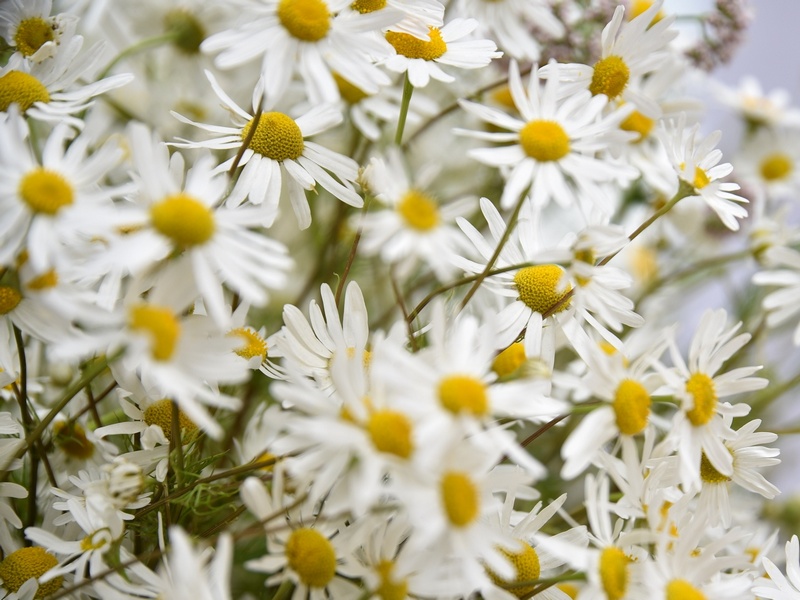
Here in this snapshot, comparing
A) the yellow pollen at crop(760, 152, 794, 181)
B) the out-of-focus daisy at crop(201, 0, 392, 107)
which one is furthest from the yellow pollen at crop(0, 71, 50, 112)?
the yellow pollen at crop(760, 152, 794, 181)

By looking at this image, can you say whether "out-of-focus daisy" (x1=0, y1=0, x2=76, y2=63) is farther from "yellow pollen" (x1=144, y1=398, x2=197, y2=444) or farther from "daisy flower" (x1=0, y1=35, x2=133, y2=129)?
"yellow pollen" (x1=144, y1=398, x2=197, y2=444)

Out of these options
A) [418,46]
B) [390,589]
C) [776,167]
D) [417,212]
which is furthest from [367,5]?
[776,167]

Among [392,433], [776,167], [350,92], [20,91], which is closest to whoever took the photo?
[392,433]

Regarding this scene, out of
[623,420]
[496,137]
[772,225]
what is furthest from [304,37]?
[772,225]

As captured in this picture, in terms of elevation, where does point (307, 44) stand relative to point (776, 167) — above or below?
above

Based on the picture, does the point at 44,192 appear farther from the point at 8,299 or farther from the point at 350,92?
the point at 350,92

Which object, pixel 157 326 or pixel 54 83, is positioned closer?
pixel 157 326

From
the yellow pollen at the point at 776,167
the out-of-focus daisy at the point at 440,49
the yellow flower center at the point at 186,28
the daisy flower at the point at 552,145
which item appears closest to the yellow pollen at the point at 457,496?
the daisy flower at the point at 552,145
